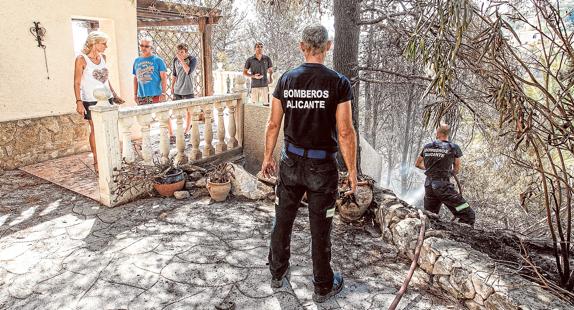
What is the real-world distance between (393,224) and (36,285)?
114 inches

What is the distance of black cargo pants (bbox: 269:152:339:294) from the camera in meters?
2.30

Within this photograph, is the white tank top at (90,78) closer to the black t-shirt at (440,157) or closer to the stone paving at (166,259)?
the stone paving at (166,259)

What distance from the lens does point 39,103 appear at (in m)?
5.10

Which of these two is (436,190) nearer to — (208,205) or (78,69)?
(208,205)

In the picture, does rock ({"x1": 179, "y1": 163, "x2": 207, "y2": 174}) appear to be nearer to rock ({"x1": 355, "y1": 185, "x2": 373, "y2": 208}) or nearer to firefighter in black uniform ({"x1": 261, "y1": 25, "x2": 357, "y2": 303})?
rock ({"x1": 355, "y1": 185, "x2": 373, "y2": 208})

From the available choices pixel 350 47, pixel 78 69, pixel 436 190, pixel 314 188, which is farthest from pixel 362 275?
pixel 78 69

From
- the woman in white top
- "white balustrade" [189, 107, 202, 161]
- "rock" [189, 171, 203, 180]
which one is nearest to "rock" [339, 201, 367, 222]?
"rock" [189, 171, 203, 180]

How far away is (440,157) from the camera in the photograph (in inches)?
179

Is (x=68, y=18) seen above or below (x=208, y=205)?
above

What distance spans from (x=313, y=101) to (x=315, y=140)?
24 centimetres

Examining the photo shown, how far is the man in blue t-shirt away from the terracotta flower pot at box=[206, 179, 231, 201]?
212cm

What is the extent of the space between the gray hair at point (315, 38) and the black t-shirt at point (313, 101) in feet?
0.33

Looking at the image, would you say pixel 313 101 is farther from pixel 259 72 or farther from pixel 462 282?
pixel 259 72

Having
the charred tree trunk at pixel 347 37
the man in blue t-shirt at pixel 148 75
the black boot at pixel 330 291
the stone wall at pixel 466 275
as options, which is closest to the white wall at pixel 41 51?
the man in blue t-shirt at pixel 148 75
